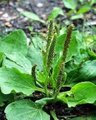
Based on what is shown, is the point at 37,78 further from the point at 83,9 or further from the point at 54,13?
the point at 83,9

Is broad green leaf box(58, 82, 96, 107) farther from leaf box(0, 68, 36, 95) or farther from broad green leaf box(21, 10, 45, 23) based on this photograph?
broad green leaf box(21, 10, 45, 23)

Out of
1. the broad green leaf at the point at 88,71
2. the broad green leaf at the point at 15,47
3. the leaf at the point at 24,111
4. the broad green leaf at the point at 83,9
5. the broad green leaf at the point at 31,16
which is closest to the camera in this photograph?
the leaf at the point at 24,111

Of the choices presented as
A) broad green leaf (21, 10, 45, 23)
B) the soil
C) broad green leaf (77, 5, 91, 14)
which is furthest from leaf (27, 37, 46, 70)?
broad green leaf (77, 5, 91, 14)

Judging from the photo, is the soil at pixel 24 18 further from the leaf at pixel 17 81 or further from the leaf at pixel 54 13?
the leaf at pixel 17 81

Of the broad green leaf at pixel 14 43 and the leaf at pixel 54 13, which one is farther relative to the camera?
the leaf at pixel 54 13

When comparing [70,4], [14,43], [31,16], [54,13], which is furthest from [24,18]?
[14,43]

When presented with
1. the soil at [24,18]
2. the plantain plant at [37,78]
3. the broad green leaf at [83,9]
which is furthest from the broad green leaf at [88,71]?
the broad green leaf at [83,9]
